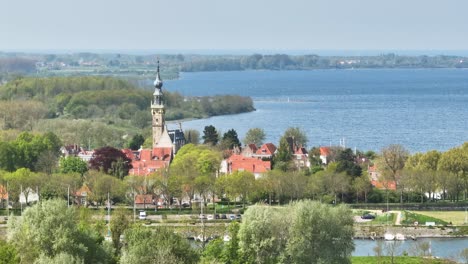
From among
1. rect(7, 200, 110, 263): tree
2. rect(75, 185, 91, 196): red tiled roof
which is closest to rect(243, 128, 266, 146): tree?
rect(75, 185, 91, 196): red tiled roof

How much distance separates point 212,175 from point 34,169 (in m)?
9.73

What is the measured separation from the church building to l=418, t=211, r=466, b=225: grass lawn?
1288 centimetres

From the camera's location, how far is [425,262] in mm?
34719

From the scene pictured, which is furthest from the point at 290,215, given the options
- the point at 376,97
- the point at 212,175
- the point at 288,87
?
the point at 288,87

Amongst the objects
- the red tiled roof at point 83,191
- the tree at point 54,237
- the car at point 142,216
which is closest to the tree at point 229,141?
the red tiled roof at point 83,191

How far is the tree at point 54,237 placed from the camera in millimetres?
29609

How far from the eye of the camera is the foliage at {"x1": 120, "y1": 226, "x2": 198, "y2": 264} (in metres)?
28.4

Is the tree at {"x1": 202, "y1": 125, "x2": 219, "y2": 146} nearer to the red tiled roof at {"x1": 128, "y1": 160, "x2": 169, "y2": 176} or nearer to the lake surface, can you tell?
the red tiled roof at {"x1": 128, "y1": 160, "x2": 169, "y2": 176}

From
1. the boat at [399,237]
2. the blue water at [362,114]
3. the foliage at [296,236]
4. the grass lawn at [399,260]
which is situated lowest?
the blue water at [362,114]

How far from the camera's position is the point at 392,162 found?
2106 inches

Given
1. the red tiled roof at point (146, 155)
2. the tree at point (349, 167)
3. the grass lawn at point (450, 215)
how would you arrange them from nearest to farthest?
the grass lawn at point (450, 215)
the tree at point (349, 167)
the red tiled roof at point (146, 155)

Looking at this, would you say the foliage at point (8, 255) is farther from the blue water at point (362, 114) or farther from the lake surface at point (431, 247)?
the blue water at point (362, 114)

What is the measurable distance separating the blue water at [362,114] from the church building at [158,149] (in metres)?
15.6

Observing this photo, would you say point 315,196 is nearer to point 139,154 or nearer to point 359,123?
point 139,154
